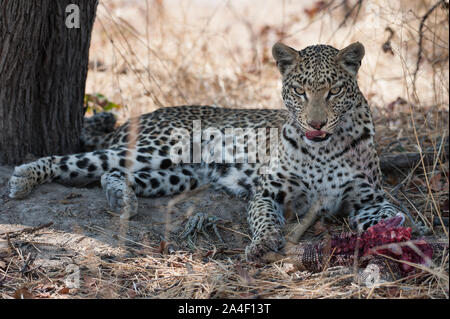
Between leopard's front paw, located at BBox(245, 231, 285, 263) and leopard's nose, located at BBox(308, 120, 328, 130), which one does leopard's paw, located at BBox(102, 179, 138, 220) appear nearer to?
leopard's front paw, located at BBox(245, 231, 285, 263)

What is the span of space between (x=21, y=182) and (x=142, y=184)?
1.33 metres

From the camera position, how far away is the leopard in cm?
545

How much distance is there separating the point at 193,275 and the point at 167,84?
5.57 m

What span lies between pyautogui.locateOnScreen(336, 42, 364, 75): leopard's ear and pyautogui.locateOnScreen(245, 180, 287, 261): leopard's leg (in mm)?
1311

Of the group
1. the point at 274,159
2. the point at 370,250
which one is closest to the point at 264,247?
the point at 370,250

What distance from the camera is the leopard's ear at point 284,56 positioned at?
18.8 ft

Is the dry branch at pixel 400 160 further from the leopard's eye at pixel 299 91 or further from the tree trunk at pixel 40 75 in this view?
the tree trunk at pixel 40 75

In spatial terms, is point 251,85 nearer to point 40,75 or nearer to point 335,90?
point 40,75

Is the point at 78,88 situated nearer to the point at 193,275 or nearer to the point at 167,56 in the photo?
the point at 193,275

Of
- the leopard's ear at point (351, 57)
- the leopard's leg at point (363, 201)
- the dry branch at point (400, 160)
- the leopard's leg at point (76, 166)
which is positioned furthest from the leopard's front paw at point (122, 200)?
the dry branch at point (400, 160)

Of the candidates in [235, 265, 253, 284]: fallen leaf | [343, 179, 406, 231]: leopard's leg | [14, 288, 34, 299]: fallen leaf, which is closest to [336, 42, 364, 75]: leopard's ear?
[343, 179, 406, 231]: leopard's leg

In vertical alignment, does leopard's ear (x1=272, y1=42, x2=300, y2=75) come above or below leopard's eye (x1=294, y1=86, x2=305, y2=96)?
above

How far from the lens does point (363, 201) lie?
5816mm
